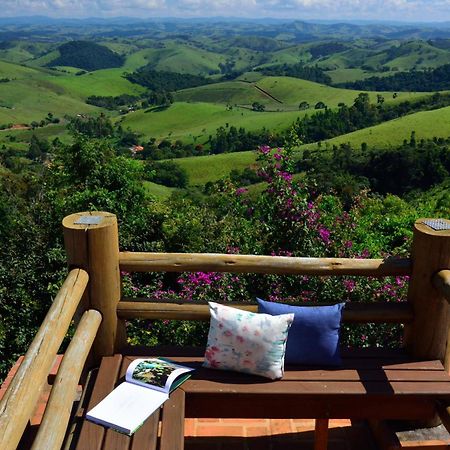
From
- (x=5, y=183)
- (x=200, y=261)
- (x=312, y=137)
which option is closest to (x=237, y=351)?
(x=200, y=261)

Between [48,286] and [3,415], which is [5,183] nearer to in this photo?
[48,286]

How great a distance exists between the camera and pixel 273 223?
5.61 m

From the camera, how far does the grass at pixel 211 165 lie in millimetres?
72938

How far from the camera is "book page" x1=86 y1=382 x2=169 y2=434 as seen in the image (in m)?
2.59

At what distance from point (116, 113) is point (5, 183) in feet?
384

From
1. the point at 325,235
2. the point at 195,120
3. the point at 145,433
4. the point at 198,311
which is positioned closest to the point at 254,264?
the point at 198,311

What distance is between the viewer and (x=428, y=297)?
125 inches

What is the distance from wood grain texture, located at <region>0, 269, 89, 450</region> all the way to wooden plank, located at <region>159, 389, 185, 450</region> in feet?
2.20

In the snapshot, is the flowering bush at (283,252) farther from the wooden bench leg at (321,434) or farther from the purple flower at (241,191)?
the wooden bench leg at (321,434)

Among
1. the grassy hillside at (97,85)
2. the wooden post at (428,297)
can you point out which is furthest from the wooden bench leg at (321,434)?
the grassy hillside at (97,85)

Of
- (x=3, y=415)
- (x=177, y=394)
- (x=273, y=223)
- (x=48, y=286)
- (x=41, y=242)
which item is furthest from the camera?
(x=41, y=242)

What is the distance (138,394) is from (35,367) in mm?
736

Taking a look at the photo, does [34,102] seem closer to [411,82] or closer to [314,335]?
[411,82]

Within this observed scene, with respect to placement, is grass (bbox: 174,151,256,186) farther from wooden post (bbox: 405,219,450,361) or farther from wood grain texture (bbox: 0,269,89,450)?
wood grain texture (bbox: 0,269,89,450)
